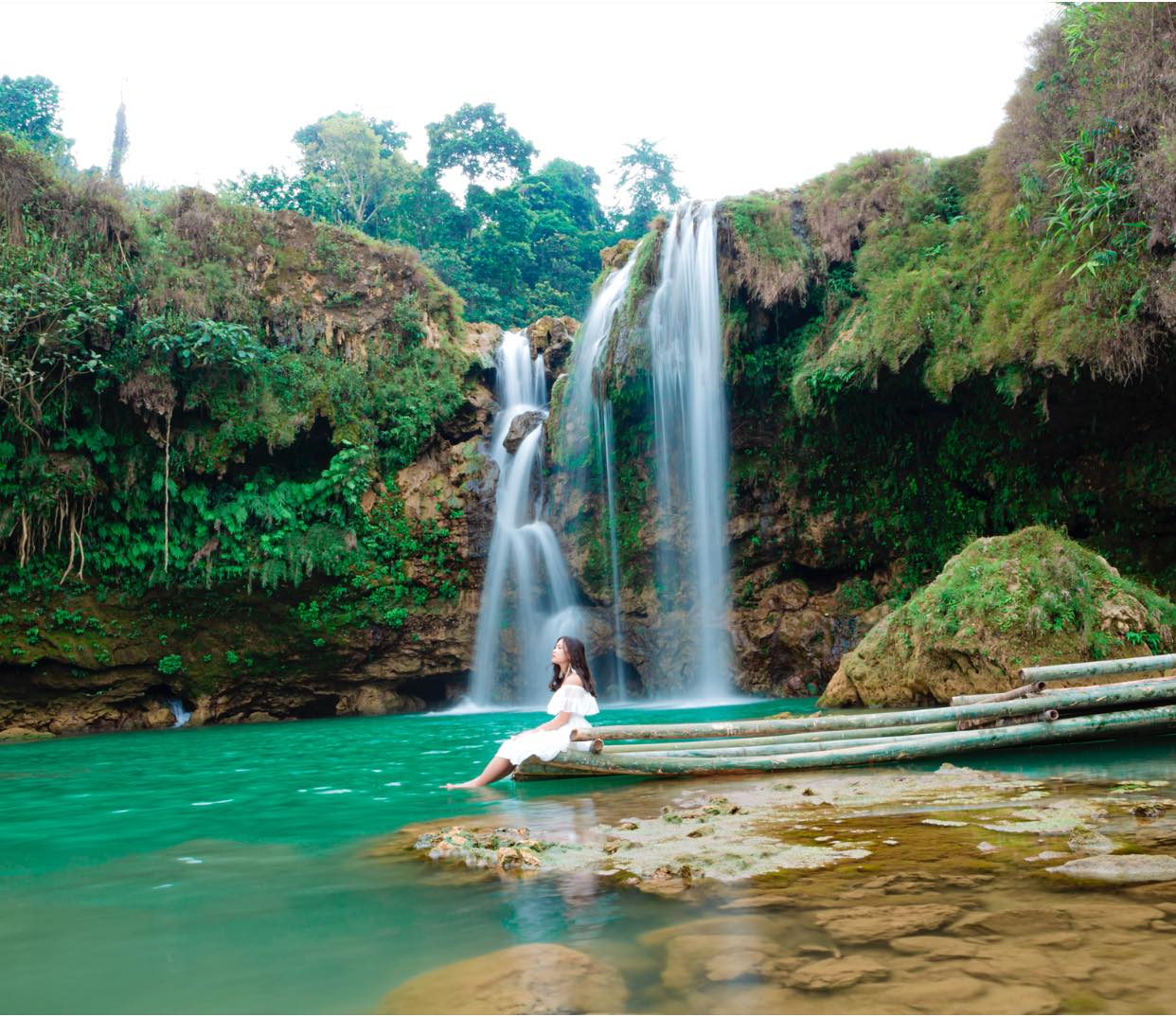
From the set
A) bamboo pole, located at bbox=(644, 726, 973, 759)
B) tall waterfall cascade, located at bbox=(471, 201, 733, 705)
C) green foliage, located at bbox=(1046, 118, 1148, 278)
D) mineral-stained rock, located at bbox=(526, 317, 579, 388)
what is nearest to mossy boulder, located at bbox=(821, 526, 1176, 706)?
bamboo pole, located at bbox=(644, 726, 973, 759)

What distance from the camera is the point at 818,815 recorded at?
4359 mm

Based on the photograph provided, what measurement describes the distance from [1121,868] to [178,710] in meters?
16.2

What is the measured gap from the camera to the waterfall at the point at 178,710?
15.8 metres

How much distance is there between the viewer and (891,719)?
6.46m

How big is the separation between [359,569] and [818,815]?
12.8 metres

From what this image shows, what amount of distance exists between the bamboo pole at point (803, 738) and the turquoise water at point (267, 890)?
426mm

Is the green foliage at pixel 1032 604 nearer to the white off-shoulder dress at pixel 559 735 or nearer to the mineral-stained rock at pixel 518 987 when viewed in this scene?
the white off-shoulder dress at pixel 559 735

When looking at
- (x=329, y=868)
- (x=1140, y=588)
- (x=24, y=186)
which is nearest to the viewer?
(x=329, y=868)

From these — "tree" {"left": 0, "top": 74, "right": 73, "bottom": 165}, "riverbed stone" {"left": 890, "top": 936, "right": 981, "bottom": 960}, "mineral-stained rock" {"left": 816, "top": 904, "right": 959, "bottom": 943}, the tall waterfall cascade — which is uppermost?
"tree" {"left": 0, "top": 74, "right": 73, "bottom": 165}

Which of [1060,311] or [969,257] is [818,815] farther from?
[969,257]

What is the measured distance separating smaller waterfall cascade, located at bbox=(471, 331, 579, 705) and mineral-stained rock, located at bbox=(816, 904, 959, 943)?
13.8 meters

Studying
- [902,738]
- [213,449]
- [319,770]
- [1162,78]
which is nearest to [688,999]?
[902,738]

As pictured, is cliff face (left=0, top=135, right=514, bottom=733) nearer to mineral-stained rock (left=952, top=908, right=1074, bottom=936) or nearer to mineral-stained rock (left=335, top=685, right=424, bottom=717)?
mineral-stained rock (left=335, top=685, right=424, bottom=717)

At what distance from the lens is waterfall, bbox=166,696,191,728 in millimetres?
15797
